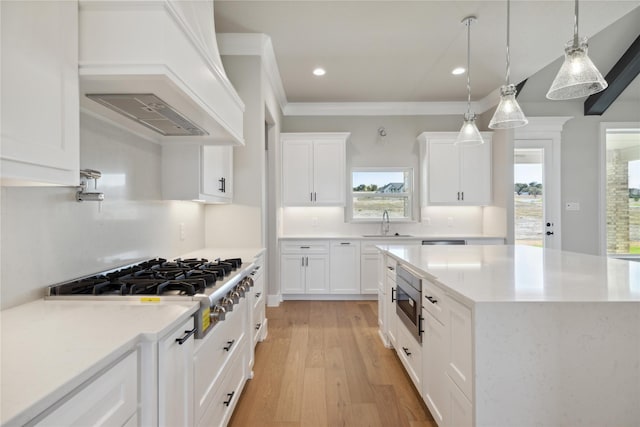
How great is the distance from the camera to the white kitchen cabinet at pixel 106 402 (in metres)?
0.68

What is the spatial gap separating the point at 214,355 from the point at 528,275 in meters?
1.64

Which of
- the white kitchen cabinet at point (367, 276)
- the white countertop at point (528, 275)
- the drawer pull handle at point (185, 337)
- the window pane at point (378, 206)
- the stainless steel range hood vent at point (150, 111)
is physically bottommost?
the white kitchen cabinet at point (367, 276)

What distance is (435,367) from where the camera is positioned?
5.59ft

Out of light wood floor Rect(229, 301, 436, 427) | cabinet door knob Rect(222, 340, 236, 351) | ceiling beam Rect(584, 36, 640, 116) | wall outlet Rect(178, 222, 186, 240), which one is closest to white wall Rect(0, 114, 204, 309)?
wall outlet Rect(178, 222, 186, 240)

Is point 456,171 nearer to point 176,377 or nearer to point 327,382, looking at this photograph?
point 327,382

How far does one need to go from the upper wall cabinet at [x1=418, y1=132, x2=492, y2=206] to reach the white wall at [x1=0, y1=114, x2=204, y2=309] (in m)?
3.48

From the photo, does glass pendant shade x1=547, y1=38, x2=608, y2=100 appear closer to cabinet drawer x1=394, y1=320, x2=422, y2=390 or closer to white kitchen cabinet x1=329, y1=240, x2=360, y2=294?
cabinet drawer x1=394, y1=320, x2=422, y2=390

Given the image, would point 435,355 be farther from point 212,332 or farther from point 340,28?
point 340,28

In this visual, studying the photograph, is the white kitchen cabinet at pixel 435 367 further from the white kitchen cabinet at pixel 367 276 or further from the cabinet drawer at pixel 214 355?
the white kitchen cabinet at pixel 367 276

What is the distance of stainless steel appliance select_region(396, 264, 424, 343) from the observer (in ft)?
6.46

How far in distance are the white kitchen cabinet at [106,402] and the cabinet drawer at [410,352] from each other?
1607 mm

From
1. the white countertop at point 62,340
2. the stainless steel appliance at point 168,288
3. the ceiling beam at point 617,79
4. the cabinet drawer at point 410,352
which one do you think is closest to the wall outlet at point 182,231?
the stainless steel appliance at point 168,288

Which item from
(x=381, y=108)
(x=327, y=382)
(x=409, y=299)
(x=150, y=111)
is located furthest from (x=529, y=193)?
(x=150, y=111)

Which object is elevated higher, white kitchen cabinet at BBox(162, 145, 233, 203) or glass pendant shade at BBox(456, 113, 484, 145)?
glass pendant shade at BBox(456, 113, 484, 145)
